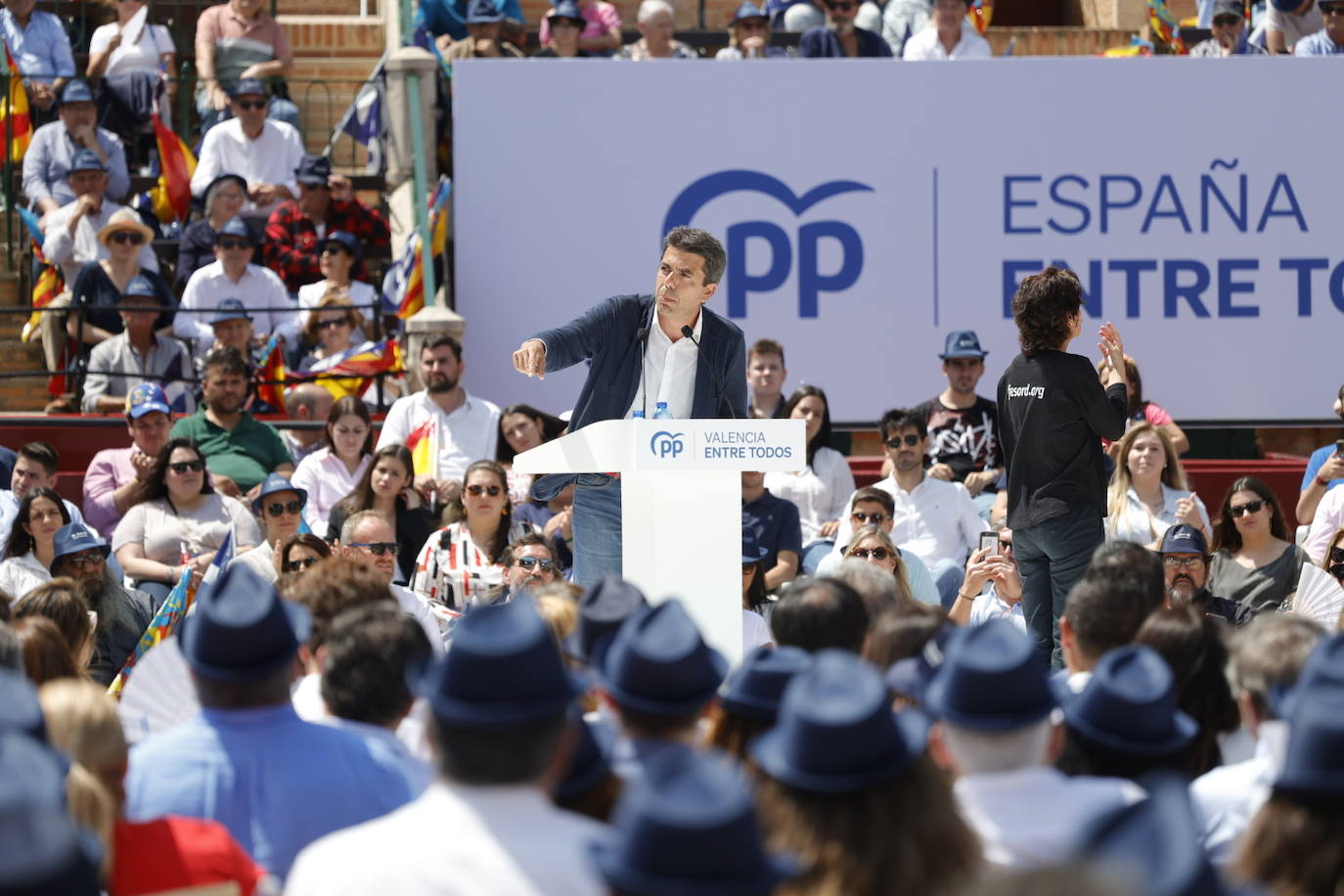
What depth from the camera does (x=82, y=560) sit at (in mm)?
7867

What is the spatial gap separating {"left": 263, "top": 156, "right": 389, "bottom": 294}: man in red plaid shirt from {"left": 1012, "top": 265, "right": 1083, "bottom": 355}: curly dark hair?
634 cm

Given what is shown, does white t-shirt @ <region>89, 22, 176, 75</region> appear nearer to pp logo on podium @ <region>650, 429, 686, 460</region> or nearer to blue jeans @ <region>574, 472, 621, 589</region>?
blue jeans @ <region>574, 472, 621, 589</region>

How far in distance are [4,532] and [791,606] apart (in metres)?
5.19

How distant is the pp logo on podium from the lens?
5.36 metres

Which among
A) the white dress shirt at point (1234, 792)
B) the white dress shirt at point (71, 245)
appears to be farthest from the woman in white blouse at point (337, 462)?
the white dress shirt at point (1234, 792)

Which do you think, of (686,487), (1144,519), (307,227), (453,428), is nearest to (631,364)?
(686,487)

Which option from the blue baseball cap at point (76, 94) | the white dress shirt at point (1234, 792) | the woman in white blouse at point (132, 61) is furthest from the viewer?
the woman in white blouse at point (132, 61)

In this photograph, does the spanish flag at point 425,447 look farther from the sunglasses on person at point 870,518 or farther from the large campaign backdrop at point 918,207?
the sunglasses on person at point 870,518

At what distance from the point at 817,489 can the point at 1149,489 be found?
1.73 meters

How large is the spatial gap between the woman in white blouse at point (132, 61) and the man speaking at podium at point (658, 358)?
7.88 m

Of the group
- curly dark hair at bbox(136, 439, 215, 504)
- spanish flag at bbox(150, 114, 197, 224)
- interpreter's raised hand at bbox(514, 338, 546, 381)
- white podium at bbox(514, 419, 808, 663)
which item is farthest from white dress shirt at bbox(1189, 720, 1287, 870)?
spanish flag at bbox(150, 114, 197, 224)

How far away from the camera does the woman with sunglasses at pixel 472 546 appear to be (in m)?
8.30

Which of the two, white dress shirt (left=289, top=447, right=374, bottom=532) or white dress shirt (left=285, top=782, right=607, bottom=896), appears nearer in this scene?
white dress shirt (left=285, top=782, right=607, bottom=896)

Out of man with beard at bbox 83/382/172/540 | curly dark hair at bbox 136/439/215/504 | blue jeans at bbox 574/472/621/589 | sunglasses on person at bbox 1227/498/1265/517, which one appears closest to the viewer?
blue jeans at bbox 574/472/621/589
